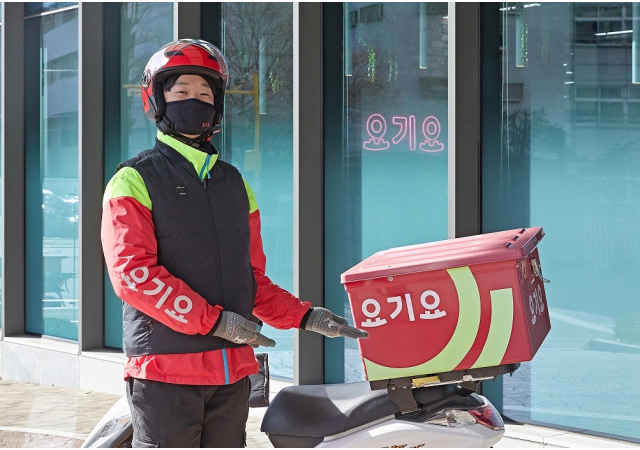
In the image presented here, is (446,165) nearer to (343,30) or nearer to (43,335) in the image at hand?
(343,30)

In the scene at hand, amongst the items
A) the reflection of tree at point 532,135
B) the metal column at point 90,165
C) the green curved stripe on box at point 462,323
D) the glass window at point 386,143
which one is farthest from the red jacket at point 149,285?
the metal column at point 90,165

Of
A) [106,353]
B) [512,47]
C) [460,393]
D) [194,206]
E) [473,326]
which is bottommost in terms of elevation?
[106,353]

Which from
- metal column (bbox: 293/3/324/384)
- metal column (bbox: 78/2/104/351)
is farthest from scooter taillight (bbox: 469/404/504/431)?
metal column (bbox: 78/2/104/351)

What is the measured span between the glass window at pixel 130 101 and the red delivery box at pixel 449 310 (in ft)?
18.4

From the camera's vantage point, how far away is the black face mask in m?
2.91

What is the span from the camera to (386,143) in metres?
6.33

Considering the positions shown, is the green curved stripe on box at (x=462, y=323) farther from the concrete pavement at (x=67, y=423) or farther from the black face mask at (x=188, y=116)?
the concrete pavement at (x=67, y=423)

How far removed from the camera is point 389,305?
2807mm

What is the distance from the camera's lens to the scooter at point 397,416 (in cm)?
277

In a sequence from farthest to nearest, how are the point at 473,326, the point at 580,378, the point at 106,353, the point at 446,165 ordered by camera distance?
the point at 106,353 → the point at 446,165 → the point at 580,378 → the point at 473,326

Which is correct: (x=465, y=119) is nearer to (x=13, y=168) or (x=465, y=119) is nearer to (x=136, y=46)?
(x=136, y=46)

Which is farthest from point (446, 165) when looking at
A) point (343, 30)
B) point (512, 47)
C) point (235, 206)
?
point (235, 206)

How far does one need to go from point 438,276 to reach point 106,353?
5.82 meters

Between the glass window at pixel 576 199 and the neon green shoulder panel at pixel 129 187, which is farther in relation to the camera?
the glass window at pixel 576 199
